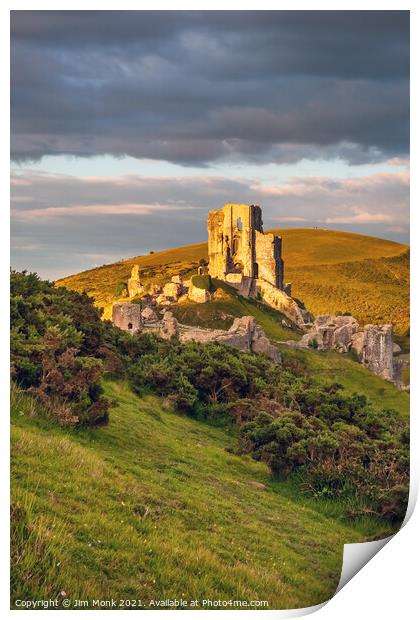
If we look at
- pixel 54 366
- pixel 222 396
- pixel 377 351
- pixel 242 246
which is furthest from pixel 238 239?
pixel 54 366

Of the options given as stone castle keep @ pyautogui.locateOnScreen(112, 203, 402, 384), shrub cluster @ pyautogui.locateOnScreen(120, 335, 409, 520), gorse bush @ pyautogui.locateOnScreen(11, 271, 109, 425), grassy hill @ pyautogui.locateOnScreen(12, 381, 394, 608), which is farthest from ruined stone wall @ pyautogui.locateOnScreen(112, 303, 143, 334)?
grassy hill @ pyautogui.locateOnScreen(12, 381, 394, 608)

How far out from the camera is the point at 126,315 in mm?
27875

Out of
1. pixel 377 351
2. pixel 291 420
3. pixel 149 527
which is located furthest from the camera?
pixel 377 351

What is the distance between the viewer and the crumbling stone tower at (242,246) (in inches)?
1612

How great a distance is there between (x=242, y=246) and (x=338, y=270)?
102 feet

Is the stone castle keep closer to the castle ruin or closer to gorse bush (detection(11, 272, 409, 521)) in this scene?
the castle ruin

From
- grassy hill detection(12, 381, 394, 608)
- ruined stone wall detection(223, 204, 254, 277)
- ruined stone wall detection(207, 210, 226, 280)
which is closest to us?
grassy hill detection(12, 381, 394, 608)

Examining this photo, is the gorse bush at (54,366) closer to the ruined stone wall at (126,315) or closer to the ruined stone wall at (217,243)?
the ruined stone wall at (126,315)

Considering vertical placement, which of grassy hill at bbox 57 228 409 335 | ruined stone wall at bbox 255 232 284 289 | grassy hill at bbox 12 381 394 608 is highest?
ruined stone wall at bbox 255 232 284 289

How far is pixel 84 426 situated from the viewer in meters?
9.34

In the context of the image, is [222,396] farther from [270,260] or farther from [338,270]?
[270,260]

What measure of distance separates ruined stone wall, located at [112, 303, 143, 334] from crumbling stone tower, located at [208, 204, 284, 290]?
10.0 metres

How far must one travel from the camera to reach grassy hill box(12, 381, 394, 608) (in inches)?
246
